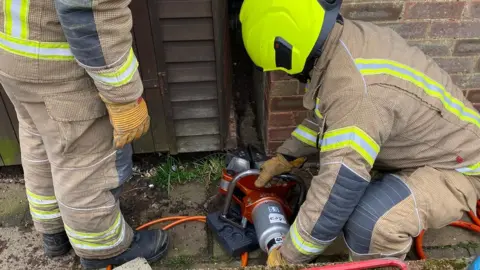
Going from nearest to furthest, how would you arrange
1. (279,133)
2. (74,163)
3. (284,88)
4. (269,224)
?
(74,163), (269,224), (284,88), (279,133)

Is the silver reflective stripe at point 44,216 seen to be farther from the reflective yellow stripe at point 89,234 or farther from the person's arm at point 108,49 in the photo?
the person's arm at point 108,49

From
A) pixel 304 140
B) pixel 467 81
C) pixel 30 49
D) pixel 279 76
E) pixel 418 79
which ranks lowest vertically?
pixel 304 140

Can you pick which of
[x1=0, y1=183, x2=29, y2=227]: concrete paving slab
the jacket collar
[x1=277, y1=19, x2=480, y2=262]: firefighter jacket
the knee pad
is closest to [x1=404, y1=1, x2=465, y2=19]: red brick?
[x1=277, y1=19, x2=480, y2=262]: firefighter jacket

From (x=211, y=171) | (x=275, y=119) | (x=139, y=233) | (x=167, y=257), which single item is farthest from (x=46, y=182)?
(x=275, y=119)

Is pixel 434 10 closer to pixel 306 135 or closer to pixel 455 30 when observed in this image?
pixel 455 30

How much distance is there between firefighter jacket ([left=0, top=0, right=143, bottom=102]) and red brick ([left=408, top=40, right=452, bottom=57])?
1.70 metres

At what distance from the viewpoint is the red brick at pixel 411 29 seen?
8.68 feet

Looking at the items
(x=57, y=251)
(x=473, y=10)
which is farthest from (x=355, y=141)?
(x=57, y=251)

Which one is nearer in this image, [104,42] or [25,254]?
[104,42]

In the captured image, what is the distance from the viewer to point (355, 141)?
1982 millimetres

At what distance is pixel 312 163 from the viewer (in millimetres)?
3330

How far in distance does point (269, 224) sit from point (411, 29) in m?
1.38

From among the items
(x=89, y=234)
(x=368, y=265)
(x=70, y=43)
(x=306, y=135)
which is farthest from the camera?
(x=306, y=135)

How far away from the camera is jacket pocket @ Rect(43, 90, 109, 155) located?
77.1 inches
